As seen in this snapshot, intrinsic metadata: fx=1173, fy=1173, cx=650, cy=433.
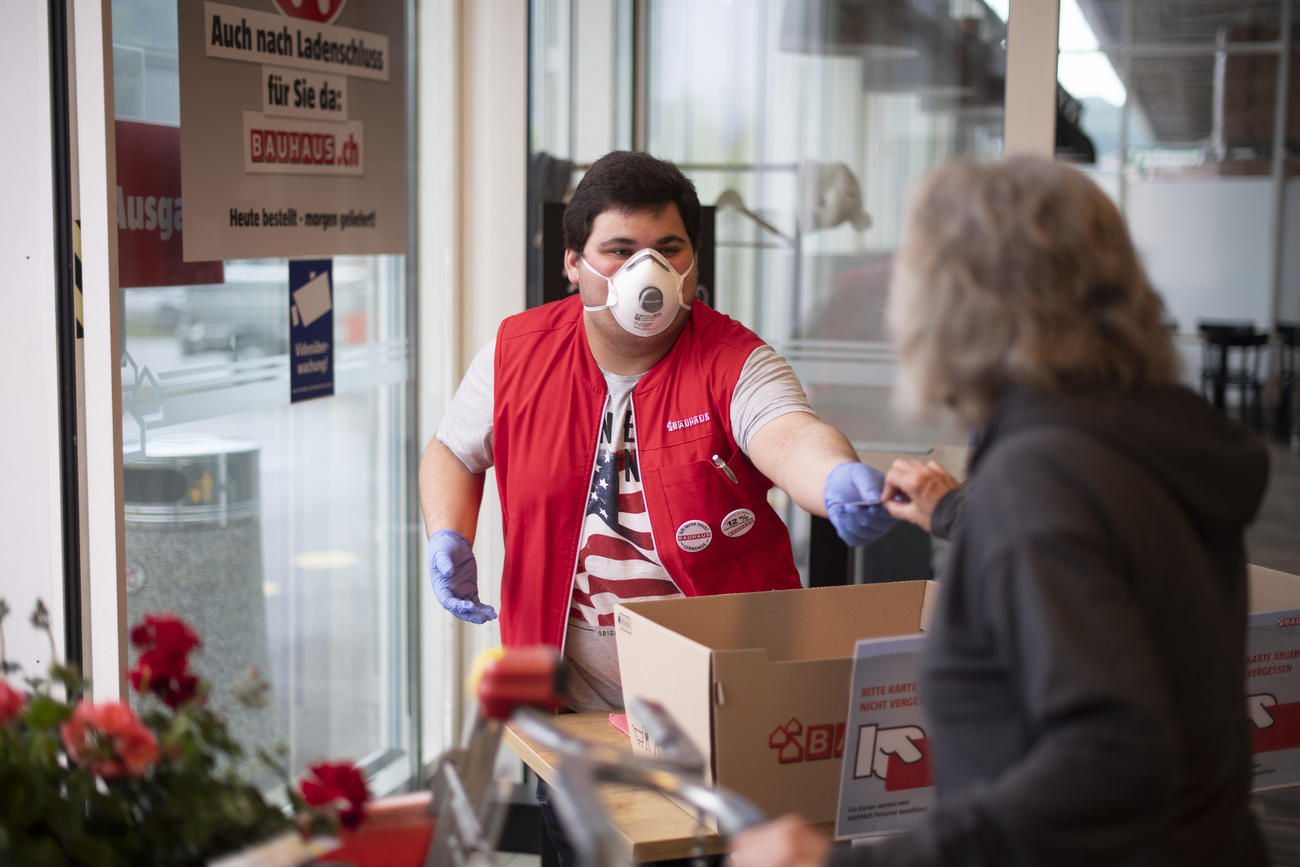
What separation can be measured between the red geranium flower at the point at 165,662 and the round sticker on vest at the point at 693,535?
93cm

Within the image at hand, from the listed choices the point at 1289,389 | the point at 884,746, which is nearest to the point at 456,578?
the point at 884,746

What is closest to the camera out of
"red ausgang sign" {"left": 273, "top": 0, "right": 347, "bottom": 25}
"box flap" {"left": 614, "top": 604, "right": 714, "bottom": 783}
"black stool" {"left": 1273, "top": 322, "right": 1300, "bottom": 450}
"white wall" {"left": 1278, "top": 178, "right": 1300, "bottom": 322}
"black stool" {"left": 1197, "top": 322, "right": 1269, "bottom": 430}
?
"box flap" {"left": 614, "top": 604, "right": 714, "bottom": 783}

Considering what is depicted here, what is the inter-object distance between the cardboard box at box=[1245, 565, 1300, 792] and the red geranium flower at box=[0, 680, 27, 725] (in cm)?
146

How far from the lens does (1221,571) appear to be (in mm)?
997

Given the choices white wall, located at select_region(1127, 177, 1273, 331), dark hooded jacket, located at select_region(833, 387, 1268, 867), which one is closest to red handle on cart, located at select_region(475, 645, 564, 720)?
dark hooded jacket, located at select_region(833, 387, 1268, 867)

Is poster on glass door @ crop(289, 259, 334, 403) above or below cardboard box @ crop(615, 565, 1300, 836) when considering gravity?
above

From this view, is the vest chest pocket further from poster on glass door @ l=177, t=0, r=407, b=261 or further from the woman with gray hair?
poster on glass door @ l=177, t=0, r=407, b=261

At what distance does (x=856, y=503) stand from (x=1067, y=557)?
0.72 m

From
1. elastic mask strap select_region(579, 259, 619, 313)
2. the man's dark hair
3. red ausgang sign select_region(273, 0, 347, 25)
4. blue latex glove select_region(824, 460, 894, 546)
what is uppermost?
red ausgang sign select_region(273, 0, 347, 25)

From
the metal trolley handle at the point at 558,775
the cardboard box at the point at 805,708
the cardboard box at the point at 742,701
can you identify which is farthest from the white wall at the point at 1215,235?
the metal trolley handle at the point at 558,775

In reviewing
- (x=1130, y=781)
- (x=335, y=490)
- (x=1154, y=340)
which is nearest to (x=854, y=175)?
(x=335, y=490)

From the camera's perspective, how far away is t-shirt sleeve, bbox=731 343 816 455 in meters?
1.86

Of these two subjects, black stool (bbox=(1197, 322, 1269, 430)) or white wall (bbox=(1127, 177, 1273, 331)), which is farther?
white wall (bbox=(1127, 177, 1273, 331))

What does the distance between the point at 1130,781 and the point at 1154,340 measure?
0.36 metres
